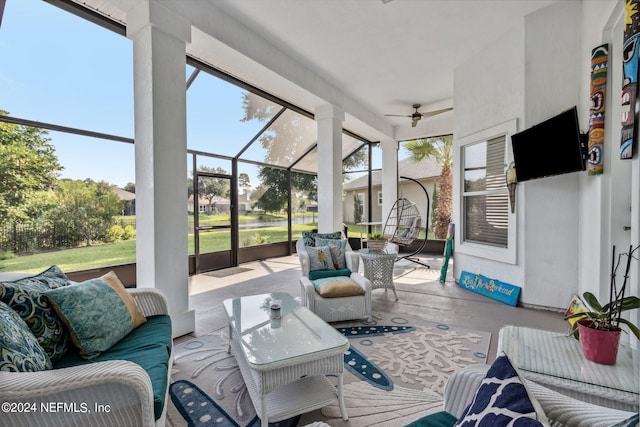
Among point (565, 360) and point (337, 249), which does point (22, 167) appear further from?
point (565, 360)

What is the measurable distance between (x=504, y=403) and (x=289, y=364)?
3.70 ft

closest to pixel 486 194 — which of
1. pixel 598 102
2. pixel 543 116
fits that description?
pixel 543 116

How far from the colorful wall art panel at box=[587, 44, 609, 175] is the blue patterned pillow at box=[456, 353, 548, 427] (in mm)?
2866

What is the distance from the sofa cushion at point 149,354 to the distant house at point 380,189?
653 centimetres

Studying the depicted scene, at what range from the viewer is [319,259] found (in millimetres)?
3582

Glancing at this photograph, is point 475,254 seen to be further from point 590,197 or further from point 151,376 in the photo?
point 151,376

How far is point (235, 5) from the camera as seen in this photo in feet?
10.8

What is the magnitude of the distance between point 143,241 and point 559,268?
15.1ft

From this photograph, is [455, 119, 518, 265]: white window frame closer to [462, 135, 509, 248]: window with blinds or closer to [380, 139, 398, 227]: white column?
[462, 135, 509, 248]: window with blinds

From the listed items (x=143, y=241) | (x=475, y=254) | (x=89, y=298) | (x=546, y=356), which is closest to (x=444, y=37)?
(x=475, y=254)

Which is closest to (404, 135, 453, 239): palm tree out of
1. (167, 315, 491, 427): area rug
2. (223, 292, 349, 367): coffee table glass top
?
(167, 315, 491, 427): area rug

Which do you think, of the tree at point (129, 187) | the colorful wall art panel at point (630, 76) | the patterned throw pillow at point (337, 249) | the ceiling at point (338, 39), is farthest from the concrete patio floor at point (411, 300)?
the ceiling at point (338, 39)

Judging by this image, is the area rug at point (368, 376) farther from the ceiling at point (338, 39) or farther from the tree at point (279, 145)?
the tree at point (279, 145)

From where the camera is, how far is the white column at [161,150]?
108 inches
